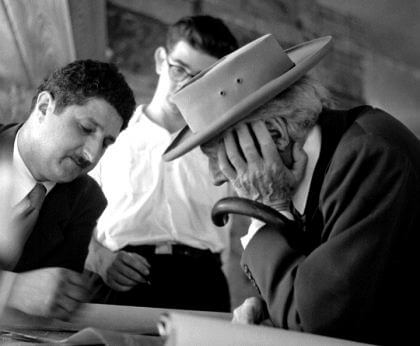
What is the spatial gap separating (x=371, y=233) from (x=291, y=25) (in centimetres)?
219

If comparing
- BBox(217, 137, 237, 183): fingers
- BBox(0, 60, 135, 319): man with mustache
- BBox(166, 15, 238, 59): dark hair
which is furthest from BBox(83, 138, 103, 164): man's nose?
BBox(166, 15, 238, 59): dark hair

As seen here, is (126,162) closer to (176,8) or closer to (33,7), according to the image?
(33,7)

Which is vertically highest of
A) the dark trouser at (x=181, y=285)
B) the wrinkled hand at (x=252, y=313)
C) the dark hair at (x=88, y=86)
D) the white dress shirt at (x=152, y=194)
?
the dark hair at (x=88, y=86)

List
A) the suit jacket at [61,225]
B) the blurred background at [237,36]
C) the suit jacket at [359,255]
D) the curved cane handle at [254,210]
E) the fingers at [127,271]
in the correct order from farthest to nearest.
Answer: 1. the blurred background at [237,36]
2. the fingers at [127,271]
3. the suit jacket at [61,225]
4. the curved cane handle at [254,210]
5. the suit jacket at [359,255]

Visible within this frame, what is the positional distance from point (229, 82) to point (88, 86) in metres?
0.27

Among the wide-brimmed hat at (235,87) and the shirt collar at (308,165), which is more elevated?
the wide-brimmed hat at (235,87)

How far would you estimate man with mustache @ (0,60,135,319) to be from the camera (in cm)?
105

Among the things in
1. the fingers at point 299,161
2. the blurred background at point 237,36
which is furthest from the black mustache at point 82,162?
the fingers at point 299,161

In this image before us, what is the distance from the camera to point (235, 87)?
3.10ft

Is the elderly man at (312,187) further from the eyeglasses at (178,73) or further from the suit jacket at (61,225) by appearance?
the eyeglasses at (178,73)

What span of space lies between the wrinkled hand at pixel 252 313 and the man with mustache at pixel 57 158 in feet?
0.90

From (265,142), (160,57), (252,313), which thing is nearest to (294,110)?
(265,142)

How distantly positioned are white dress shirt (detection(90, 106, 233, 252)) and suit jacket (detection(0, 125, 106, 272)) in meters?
0.16

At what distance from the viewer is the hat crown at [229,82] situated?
0.94m
